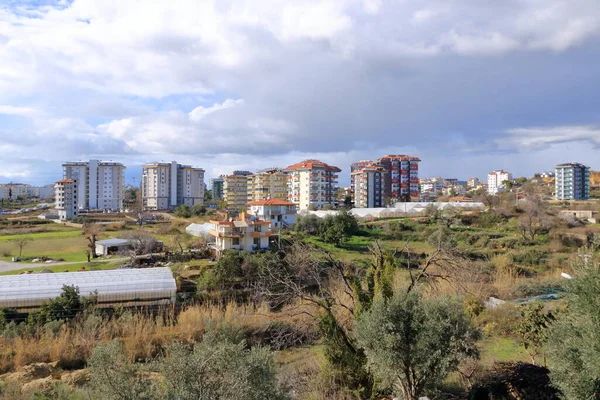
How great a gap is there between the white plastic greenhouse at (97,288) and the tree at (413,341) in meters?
9.01

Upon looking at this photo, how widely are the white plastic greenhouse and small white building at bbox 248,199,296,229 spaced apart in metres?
14.6

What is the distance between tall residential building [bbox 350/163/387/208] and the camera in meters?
44.2

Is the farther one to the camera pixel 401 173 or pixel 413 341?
pixel 401 173

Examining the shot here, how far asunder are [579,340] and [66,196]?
49.9 meters

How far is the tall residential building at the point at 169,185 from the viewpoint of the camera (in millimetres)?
58938

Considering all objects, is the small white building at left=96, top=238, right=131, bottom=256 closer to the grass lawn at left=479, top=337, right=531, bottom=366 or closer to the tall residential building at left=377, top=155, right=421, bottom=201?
the grass lawn at left=479, top=337, right=531, bottom=366

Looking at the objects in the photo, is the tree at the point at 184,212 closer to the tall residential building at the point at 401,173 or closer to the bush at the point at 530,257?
the tall residential building at the point at 401,173

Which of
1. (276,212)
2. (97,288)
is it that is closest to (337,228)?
(276,212)

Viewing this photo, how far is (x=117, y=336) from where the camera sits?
8.61m

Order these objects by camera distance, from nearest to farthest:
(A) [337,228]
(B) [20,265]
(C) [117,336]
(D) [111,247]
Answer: (C) [117,336]
(B) [20,265]
(D) [111,247]
(A) [337,228]

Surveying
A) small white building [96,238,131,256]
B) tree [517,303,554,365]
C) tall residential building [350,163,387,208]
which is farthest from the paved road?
tall residential building [350,163,387,208]

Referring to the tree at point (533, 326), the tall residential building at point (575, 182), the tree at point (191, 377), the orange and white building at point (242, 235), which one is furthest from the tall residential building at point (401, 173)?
the tree at point (191, 377)

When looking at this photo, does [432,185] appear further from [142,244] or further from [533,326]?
[533,326]

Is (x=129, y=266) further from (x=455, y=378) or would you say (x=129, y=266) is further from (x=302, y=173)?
(x=302, y=173)
